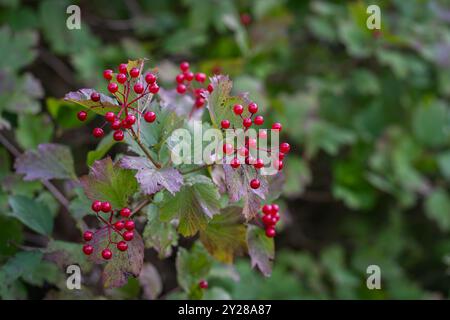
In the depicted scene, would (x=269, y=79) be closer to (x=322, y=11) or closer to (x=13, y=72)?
(x=322, y=11)

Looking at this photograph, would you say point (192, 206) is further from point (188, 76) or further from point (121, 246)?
point (188, 76)

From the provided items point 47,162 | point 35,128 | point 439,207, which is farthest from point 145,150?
point 439,207

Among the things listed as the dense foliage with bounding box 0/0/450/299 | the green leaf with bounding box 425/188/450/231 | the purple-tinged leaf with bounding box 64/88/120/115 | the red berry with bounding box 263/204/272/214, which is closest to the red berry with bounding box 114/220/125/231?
the purple-tinged leaf with bounding box 64/88/120/115

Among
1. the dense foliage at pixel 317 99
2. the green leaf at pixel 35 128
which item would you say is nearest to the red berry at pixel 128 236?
the green leaf at pixel 35 128

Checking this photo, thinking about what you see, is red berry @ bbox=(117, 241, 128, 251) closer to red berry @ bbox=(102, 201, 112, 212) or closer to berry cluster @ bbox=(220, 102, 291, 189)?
red berry @ bbox=(102, 201, 112, 212)

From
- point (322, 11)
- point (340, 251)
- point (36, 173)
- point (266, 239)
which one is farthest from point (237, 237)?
point (322, 11)

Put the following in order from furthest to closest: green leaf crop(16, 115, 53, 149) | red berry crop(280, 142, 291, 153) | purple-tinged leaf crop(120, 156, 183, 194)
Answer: green leaf crop(16, 115, 53, 149)
red berry crop(280, 142, 291, 153)
purple-tinged leaf crop(120, 156, 183, 194)
